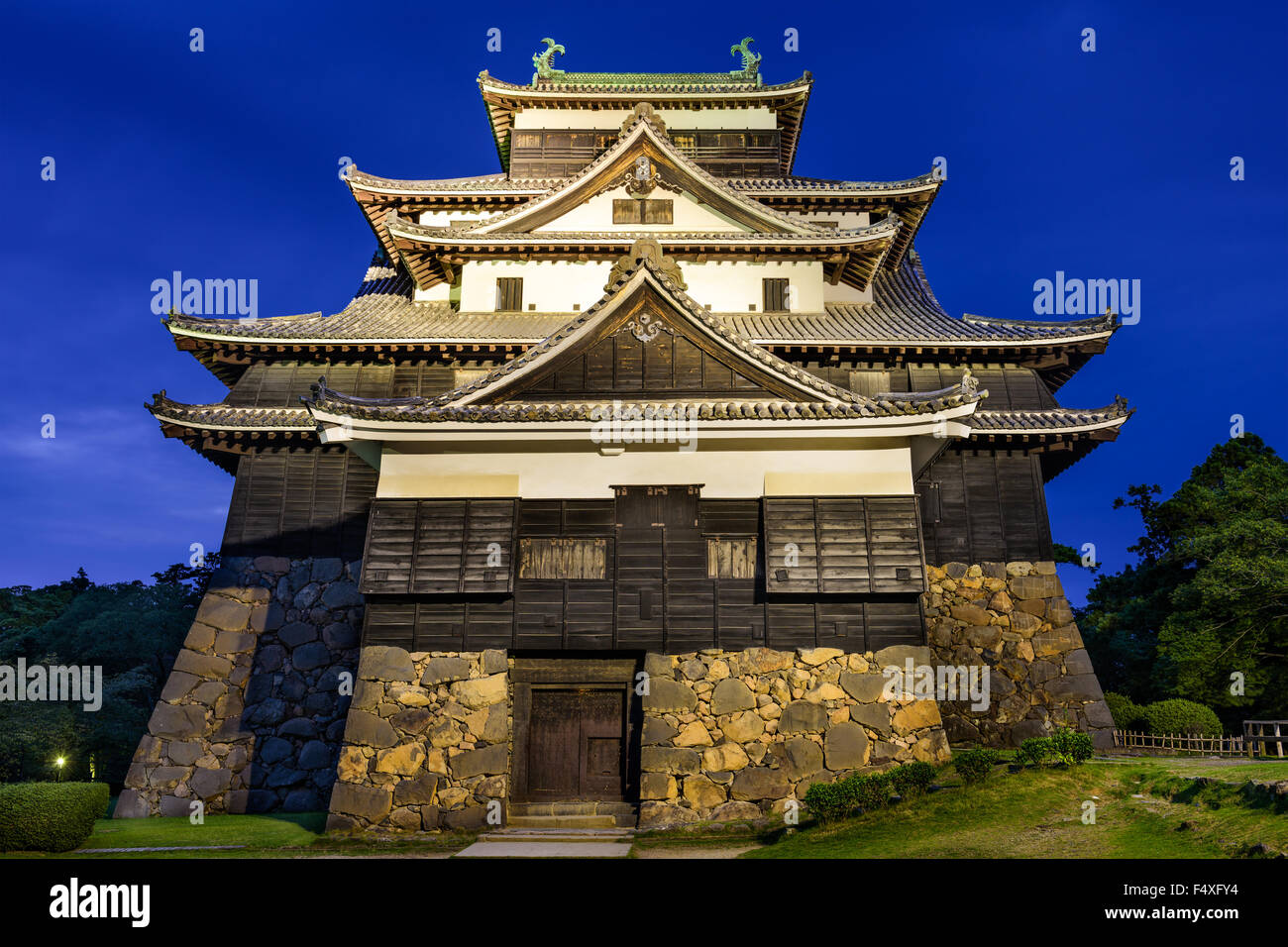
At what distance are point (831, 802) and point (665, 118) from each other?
2627cm

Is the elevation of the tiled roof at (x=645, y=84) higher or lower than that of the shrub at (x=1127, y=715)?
higher

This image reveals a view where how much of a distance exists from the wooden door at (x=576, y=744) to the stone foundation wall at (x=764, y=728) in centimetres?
94

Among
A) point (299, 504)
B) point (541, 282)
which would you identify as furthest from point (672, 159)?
point (299, 504)

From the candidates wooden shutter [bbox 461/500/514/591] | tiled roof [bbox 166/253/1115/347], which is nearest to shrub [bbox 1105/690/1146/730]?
tiled roof [bbox 166/253/1115/347]

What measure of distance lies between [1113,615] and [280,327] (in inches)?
1051

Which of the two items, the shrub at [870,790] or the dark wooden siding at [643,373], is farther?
the dark wooden siding at [643,373]

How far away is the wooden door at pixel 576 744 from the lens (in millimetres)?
15000

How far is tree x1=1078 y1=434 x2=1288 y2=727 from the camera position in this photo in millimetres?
23156

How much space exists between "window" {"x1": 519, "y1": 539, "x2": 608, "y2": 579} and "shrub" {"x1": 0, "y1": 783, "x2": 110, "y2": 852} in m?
7.77

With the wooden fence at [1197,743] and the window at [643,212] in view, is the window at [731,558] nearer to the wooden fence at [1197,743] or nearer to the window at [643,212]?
the wooden fence at [1197,743]

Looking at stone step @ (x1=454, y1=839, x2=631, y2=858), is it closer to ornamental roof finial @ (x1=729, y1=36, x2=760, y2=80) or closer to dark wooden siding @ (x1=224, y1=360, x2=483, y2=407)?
dark wooden siding @ (x1=224, y1=360, x2=483, y2=407)

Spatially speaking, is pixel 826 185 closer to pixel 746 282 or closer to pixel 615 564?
pixel 746 282

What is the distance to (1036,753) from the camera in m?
12.6

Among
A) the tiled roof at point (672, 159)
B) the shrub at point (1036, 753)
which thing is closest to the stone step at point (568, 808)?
the shrub at point (1036, 753)
